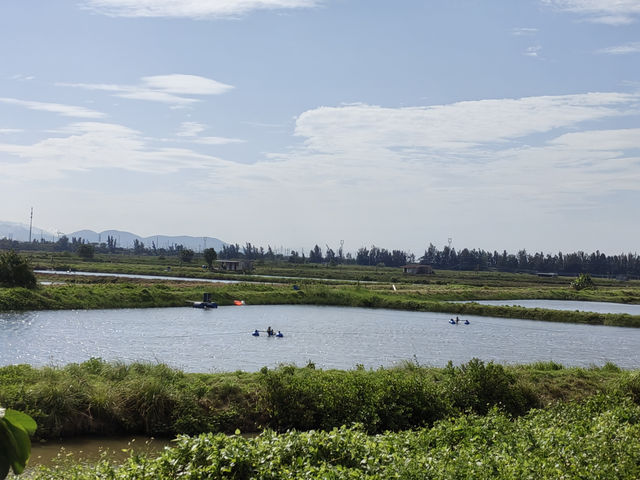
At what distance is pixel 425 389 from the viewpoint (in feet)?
57.1

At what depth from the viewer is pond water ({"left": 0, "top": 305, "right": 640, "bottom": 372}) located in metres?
29.3

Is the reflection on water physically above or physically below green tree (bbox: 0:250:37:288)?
below

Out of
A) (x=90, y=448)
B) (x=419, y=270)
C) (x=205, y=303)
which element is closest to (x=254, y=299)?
(x=205, y=303)

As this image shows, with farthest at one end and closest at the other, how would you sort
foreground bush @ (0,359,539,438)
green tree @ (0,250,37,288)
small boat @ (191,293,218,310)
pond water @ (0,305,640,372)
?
small boat @ (191,293,218,310) < green tree @ (0,250,37,288) < pond water @ (0,305,640,372) < foreground bush @ (0,359,539,438)

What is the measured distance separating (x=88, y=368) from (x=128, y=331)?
19.8 m

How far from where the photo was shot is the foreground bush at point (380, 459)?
903 cm

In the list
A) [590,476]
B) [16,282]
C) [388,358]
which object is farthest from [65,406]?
[16,282]

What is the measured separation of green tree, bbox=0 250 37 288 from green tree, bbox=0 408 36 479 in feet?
167

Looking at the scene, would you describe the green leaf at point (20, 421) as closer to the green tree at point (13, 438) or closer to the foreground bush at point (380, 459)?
the green tree at point (13, 438)

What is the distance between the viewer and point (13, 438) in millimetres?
2865

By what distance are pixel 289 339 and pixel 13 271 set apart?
25.1 meters

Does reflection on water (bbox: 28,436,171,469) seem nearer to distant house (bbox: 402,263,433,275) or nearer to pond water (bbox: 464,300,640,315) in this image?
pond water (bbox: 464,300,640,315)

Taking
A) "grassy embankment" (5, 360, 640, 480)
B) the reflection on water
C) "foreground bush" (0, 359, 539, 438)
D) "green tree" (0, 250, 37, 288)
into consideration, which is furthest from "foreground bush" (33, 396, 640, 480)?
"green tree" (0, 250, 37, 288)

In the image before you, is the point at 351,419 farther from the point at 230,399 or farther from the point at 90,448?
the point at 90,448
